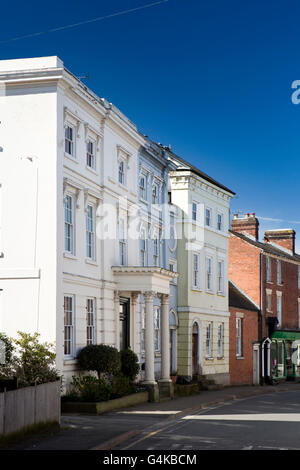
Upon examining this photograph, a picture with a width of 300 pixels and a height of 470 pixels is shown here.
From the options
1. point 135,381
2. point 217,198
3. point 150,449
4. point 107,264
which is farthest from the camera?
point 217,198

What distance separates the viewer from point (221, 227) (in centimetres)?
4341

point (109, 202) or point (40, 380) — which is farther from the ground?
point (109, 202)

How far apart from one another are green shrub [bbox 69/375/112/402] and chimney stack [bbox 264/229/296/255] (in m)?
34.6

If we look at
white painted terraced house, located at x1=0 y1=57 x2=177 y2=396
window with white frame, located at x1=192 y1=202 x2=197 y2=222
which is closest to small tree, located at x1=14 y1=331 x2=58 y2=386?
white painted terraced house, located at x1=0 y1=57 x2=177 y2=396

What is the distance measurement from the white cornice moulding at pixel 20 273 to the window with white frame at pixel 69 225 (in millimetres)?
1989

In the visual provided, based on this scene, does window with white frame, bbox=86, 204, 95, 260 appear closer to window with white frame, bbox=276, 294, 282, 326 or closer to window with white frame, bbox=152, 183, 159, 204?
window with white frame, bbox=152, 183, 159, 204

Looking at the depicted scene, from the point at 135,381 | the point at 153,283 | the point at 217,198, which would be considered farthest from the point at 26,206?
the point at 217,198

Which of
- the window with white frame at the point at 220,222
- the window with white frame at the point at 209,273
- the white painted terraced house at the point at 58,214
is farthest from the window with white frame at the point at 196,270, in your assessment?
the white painted terraced house at the point at 58,214

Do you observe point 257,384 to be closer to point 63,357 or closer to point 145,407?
point 145,407

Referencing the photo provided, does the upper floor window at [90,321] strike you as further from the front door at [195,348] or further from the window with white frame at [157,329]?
the front door at [195,348]

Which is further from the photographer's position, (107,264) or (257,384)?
(257,384)

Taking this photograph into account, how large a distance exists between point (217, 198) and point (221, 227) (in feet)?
6.48

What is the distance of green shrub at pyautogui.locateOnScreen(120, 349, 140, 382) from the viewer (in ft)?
96.4

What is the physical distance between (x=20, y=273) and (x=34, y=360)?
9.59ft
